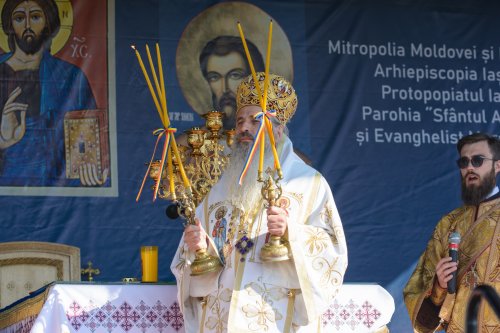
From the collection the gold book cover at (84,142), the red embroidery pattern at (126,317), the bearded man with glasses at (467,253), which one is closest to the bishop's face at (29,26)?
the gold book cover at (84,142)

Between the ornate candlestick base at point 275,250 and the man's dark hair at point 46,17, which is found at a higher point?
the man's dark hair at point 46,17

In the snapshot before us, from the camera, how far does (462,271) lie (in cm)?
661

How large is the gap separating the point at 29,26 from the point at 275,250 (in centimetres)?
373

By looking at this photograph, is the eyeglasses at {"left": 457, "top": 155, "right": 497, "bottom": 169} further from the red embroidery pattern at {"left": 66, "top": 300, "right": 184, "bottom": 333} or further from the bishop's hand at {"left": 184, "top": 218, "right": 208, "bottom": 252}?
the red embroidery pattern at {"left": 66, "top": 300, "right": 184, "bottom": 333}

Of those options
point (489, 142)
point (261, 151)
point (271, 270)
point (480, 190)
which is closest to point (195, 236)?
point (271, 270)

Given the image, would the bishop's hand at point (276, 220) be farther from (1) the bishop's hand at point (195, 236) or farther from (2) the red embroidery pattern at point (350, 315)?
(2) the red embroidery pattern at point (350, 315)

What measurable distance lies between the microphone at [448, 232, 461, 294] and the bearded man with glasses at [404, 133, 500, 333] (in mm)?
65

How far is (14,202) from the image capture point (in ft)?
27.8

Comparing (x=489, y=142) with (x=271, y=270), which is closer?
(x=271, y=270)

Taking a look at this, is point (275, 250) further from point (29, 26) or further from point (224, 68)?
point (29, 26)

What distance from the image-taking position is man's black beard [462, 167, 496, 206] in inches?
266

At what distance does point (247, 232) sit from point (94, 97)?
9.60 feet

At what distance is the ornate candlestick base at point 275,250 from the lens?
Result: 5914 mm

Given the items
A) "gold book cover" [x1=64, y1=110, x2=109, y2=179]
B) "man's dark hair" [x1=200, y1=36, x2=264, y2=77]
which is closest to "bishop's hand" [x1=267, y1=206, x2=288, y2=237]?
"gold book cover" [x1=64, y1=110, x2=109, y2=179]
